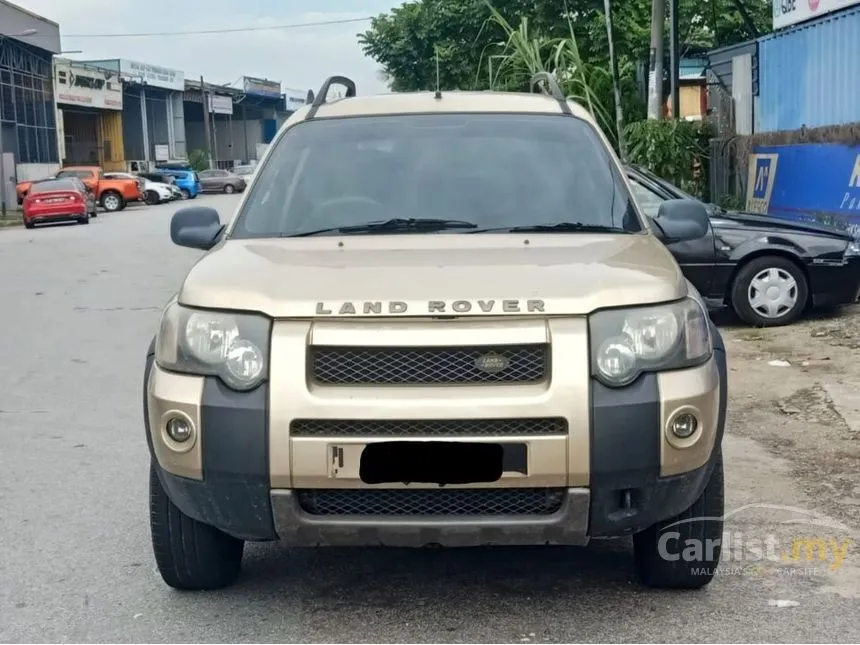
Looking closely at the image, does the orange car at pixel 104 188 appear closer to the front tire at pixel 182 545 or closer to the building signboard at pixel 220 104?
the building signboard at pixel 220 104

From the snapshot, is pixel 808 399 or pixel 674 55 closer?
pixel 808 399

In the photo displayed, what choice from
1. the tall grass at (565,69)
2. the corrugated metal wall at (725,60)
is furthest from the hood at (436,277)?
the tall grass at (565,69)

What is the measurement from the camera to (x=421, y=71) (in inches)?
1310

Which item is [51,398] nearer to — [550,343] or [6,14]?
[550,343]

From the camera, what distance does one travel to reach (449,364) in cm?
364

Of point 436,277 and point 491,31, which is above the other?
point 491,31

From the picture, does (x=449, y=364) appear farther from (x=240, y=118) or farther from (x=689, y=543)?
(x=240, y=118)

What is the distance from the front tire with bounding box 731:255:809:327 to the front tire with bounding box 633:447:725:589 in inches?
258

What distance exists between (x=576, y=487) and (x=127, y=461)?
11.1 ft

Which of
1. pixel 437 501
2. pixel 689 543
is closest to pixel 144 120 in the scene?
pixel 689 543

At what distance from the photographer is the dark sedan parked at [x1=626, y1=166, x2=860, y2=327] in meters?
10.3

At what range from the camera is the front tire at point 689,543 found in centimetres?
408

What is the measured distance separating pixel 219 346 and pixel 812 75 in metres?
12.6

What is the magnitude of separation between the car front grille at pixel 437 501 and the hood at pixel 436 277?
1.79ft
